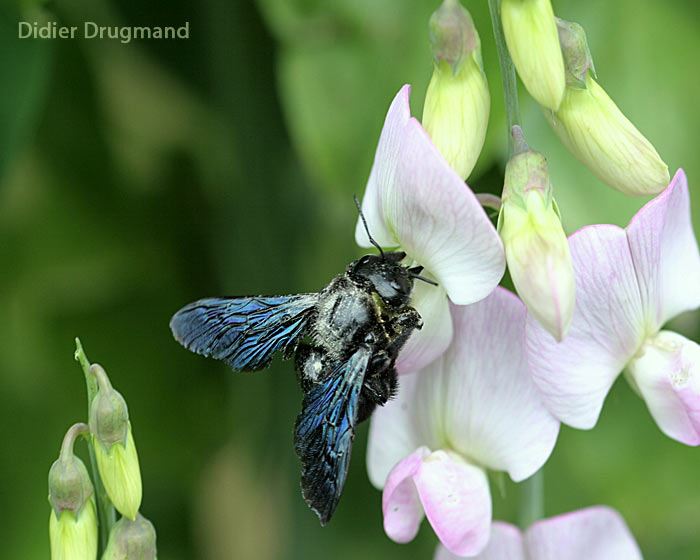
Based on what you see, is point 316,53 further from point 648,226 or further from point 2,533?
point 2,533

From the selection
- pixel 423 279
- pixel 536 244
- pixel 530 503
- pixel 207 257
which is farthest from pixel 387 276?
pixel 207 257

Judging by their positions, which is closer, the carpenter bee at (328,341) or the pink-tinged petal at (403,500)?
the carpenter bee at (328,341)

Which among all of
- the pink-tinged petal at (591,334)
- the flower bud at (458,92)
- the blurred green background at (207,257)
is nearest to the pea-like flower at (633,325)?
the pink-tinged petal at (591,334)

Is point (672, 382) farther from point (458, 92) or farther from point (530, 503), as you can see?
point (458, 92)

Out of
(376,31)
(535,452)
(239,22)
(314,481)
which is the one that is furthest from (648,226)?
(239,22)

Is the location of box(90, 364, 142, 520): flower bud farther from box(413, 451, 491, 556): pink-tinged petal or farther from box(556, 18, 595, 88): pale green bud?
box(556, 18, 595, 88): pale green bud

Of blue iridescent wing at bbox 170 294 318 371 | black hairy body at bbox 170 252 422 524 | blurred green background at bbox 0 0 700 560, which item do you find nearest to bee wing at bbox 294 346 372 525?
black hairy body at bbox 170 252 422 524

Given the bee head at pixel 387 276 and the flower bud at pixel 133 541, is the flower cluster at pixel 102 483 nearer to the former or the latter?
the flower bud at pixel 133 541
